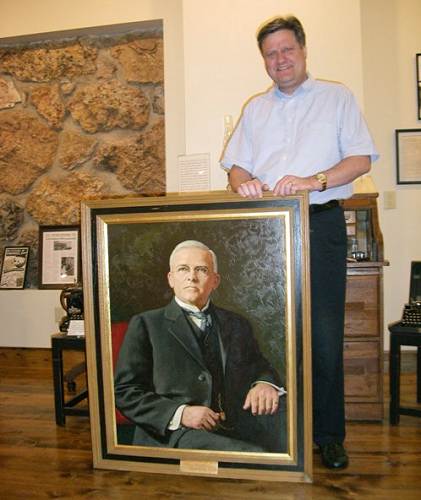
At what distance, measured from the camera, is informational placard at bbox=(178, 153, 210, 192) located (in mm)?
2457

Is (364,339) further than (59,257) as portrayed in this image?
No

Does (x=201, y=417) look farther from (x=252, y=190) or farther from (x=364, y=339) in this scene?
(x=364, y=339)

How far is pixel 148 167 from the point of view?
299 centimetres

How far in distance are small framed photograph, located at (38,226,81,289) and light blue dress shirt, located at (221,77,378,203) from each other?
1.69 metres

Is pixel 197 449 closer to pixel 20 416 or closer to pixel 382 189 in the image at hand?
pixel 20 416

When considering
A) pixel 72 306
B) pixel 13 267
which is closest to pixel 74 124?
pixel 13 267

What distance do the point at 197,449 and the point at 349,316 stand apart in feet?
3.03

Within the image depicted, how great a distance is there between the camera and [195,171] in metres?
2.47

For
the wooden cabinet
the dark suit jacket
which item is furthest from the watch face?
the wooden cabinet

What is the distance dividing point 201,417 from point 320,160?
3.13 feet

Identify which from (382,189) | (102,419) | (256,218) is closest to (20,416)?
(102,419)

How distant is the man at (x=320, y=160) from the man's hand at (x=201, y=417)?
41 cm

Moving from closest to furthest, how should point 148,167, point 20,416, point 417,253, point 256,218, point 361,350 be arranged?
1. point 256,218
2. point 361,350
3. point 20,416
4. point 417,253
5. point 148,167

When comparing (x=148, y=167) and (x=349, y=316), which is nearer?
(x=349, y=316)
